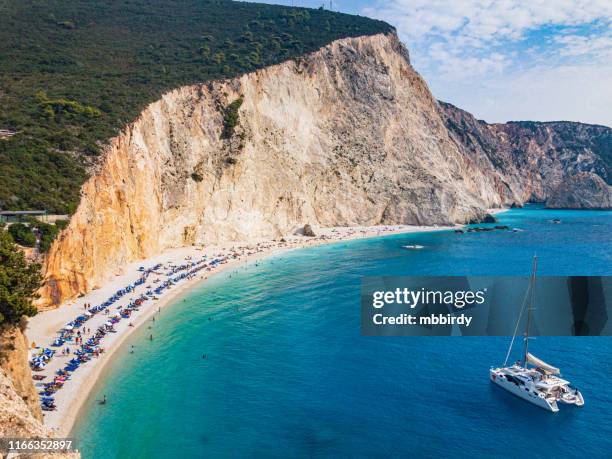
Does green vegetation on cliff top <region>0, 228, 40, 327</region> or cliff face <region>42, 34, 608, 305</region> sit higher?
cliff face <region>42, 34, 608, 305</region>

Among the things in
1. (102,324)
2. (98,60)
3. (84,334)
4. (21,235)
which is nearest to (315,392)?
(84,334)

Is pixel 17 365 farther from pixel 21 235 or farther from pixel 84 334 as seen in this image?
pixel 21 235

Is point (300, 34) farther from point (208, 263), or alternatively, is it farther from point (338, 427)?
point (338, 427)

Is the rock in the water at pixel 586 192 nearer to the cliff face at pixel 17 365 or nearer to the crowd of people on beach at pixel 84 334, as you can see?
the crowd of people on beach at pixel 84 334

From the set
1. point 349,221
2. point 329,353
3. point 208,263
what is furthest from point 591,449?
point 349,221

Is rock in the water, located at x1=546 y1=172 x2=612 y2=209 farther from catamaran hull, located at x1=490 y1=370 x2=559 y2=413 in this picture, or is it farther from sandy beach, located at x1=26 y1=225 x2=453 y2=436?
catamaran hull, located at x1=490 y1=370 x2=559 y2=413

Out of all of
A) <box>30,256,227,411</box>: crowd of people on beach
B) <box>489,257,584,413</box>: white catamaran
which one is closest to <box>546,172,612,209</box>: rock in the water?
<box>30,256,227,411</box>: crowd of people on beach
